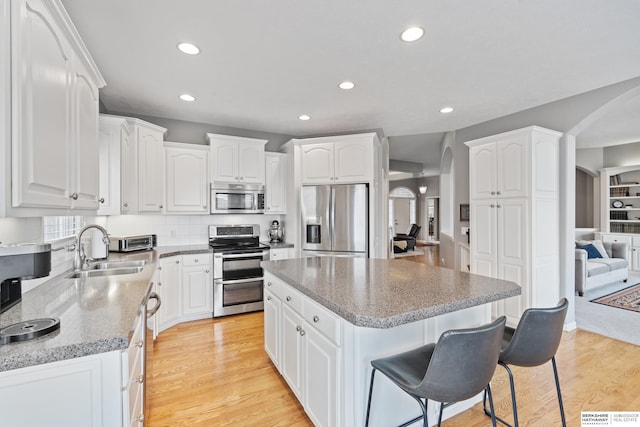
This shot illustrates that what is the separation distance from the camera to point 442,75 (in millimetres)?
2662

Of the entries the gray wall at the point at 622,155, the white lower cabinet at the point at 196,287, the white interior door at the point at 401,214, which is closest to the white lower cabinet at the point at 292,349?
the white lower cabinet at the point at 196,287

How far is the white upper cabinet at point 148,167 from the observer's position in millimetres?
3189

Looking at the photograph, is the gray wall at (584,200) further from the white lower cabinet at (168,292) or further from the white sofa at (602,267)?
the white lower cabinet at (168,292)

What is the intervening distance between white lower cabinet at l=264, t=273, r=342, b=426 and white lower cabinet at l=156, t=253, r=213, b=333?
1.58 meters

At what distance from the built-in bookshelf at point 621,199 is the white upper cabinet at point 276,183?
687 centimetres

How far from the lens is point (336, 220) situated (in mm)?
3883

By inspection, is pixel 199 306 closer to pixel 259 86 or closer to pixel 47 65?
pixel 259 86

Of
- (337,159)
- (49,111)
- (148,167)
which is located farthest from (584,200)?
(49,111)

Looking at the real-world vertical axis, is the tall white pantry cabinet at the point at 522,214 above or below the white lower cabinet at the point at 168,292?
above

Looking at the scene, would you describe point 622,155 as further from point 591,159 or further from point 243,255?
point 243,255

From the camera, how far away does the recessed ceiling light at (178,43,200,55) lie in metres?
2.17

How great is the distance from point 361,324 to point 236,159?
3.24 meters

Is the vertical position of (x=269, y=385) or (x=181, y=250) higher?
(x=181, y=250)

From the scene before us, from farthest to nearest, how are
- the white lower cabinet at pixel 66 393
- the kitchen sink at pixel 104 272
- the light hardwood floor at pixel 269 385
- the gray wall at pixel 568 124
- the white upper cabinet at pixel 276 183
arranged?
1. the white upper cabinet at pixel 276 183
2. the gray wall at pixel 568 124
3. the kitchen sink at pixel 104 272
4. the light hardwood floor at pixel 269 385
5. the white lower cabinet at pixel 66 393
